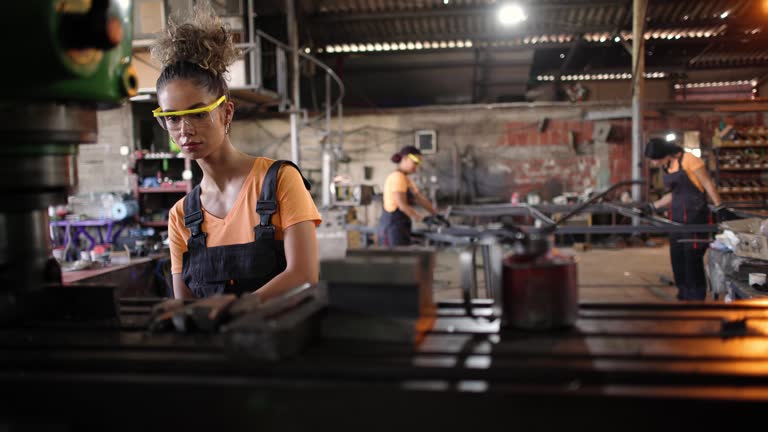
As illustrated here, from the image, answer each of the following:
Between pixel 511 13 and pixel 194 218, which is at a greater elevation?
pixel 511 13

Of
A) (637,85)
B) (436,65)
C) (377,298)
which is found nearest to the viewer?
(377,298)

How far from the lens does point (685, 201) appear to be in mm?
4469

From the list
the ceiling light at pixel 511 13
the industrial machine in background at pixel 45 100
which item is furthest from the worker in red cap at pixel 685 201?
the industrial machine in background at pixel 45 100

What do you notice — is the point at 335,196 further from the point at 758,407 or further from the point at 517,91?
the point at 758,407

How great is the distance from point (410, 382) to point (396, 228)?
168 inches

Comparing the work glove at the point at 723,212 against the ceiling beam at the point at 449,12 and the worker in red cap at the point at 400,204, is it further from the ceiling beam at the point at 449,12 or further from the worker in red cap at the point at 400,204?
the ceiling beam at the point at 449,12

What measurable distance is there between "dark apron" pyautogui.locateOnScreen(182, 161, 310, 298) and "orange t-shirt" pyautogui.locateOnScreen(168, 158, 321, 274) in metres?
0.02

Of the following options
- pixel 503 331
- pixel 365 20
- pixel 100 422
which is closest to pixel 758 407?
pixel 503 331

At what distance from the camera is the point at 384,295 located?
0.82m

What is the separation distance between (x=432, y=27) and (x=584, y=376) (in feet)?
24.4

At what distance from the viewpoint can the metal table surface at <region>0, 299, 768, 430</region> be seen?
0.66 metres

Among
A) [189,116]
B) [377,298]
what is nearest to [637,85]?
[189,116]

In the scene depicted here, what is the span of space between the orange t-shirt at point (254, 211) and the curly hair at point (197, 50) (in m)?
0.30

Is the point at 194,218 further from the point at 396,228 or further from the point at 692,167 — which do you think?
the point at 692,167
